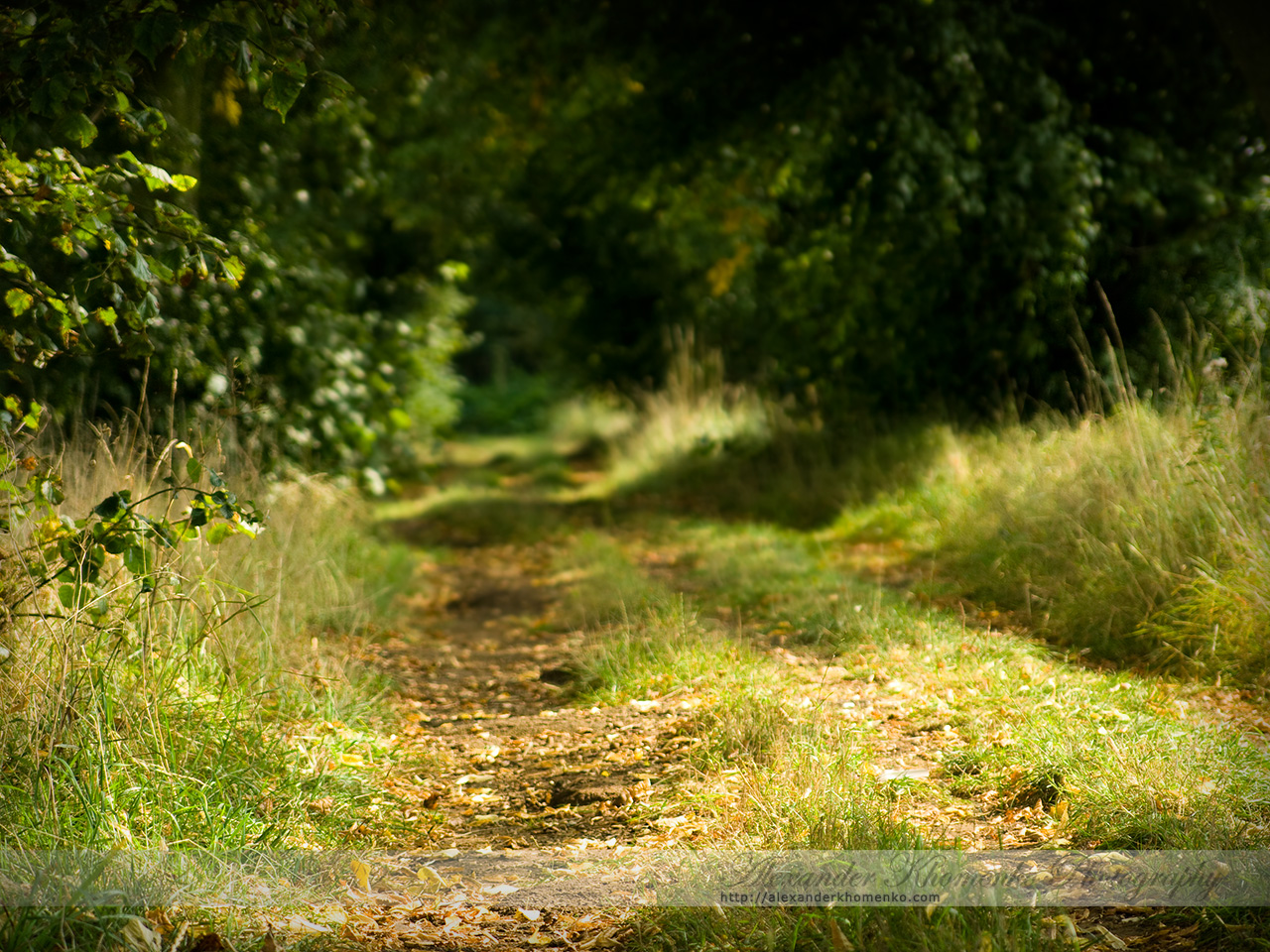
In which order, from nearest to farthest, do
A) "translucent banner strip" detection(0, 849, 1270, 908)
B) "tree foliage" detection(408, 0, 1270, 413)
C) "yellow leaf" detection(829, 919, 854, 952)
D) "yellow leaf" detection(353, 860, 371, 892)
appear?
1. "yellow leaf" detection(829, 919, 854, 952)
2. "translucent banner strip" detection(0, 849, 1270, 908)
3. "yellow leaf" detection(353, 860, 371, 892)
4. "tree foliage" detection(408, 0, 1270, 413)

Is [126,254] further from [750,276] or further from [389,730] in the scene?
[750,276]

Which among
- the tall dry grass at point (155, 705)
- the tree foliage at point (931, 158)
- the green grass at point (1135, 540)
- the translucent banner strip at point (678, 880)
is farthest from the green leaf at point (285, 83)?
the tree foliage at point (931, 158)

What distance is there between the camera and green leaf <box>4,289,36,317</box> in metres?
2.99

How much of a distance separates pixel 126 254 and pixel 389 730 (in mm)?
2209

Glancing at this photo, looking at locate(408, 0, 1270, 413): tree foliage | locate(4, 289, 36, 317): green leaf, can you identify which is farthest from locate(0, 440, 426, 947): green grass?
locate(408, 0, 1270, 413): tree foliage

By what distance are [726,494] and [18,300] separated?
7277 millimetres

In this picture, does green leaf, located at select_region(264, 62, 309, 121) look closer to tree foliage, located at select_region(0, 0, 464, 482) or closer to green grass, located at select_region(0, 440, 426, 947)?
tree foliage, located at select_region(0, 0, 464, 482)

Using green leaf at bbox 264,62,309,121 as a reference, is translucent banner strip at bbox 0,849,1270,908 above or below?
below

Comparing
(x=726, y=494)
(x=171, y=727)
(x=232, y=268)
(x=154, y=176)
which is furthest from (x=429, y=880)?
(x=726, y=494)

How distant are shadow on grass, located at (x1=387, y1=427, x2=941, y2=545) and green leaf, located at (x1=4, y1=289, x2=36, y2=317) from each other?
570cm

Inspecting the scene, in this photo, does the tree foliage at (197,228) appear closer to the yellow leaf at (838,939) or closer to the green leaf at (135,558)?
the green leaf at (135,558)

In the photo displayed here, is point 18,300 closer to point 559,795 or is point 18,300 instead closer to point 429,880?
point 429,880

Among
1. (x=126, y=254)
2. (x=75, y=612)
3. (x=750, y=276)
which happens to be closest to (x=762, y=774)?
(x=75, y=612)

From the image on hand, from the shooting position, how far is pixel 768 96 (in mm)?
8641
